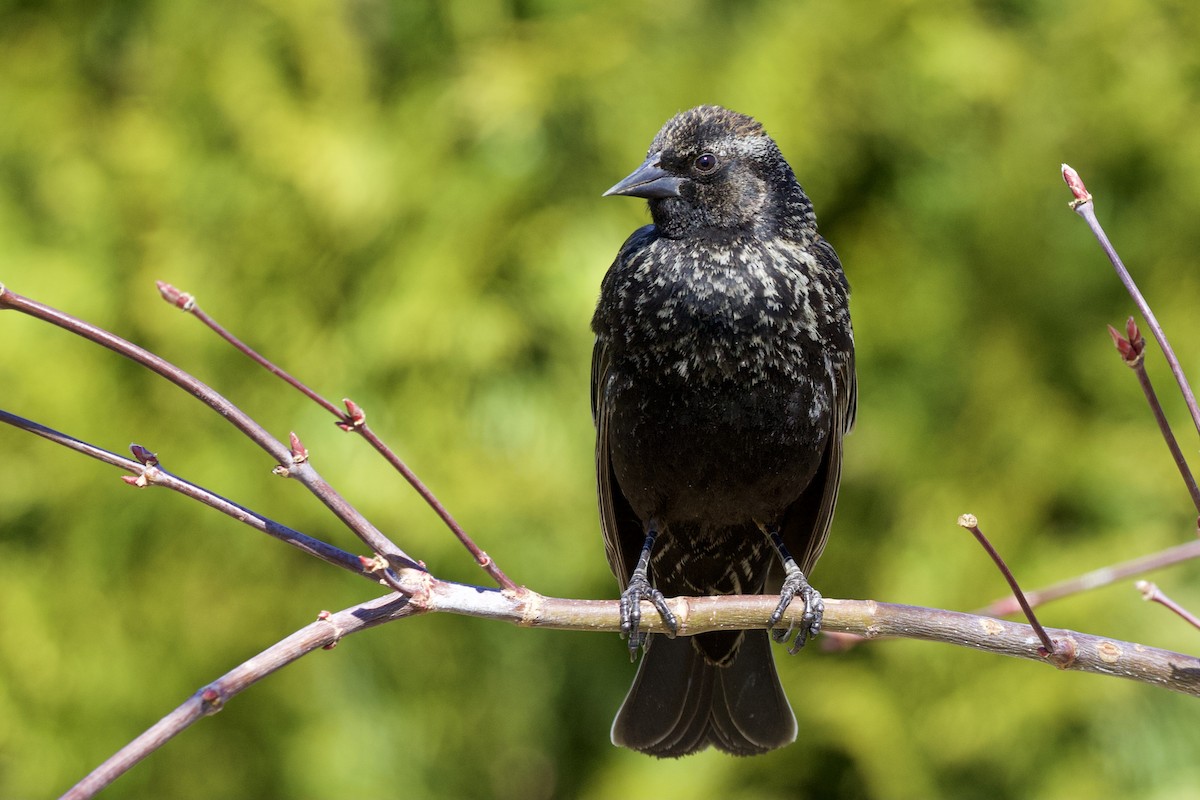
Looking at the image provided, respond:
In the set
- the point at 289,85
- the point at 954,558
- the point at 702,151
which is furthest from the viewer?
the point at 289,85

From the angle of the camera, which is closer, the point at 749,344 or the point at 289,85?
the point at 749,344

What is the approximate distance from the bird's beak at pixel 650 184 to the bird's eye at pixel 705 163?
53mm

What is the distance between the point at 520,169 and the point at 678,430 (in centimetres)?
140

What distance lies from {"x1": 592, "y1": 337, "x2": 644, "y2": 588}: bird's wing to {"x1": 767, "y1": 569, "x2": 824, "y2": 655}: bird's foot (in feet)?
1.27

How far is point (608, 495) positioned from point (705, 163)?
0.71m

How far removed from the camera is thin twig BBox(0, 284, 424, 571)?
110 cm

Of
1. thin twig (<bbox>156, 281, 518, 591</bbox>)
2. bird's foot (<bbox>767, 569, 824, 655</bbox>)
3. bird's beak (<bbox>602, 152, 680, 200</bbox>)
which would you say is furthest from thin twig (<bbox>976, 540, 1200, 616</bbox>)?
bird's beak (<bbox>602, 152, 680, 200</bbox>)

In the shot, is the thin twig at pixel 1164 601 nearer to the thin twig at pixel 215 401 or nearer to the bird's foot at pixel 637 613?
the bird's foot at pixel 637 613

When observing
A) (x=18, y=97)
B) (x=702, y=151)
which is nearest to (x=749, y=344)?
(x=702, y=151)

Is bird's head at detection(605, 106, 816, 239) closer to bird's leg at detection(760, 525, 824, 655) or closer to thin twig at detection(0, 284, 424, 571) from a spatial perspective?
bird's leg at detection(760, 525, 824, 655)

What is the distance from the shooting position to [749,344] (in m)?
2.25

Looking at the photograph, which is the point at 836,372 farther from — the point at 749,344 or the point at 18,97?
the point at 18,97

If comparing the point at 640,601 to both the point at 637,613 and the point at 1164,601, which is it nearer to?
the point at 637,613

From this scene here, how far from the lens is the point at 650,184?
245 cm
